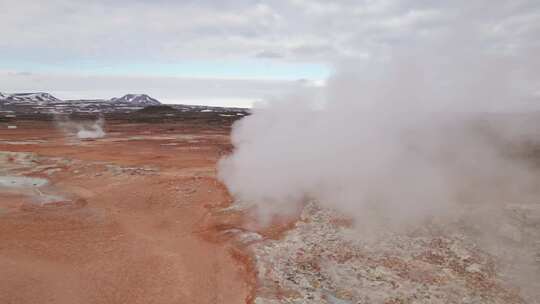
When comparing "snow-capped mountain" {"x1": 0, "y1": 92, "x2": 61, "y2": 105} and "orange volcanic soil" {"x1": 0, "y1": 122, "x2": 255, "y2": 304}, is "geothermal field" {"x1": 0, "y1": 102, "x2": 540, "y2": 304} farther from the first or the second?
"snow-capped mountain" {"x1": 0, "y1": 92, "x2": 61, "y2": 105}

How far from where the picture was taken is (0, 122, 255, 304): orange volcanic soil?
25.1ft

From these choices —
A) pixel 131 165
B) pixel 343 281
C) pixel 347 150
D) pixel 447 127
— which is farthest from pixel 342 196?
pixel 131 165

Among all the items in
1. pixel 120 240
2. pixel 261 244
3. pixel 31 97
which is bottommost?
pixel 120 240

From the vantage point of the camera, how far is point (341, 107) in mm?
13203

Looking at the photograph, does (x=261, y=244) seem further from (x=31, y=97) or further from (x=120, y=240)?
(x=31, y=97)

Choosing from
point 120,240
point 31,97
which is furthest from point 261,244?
point 31,97

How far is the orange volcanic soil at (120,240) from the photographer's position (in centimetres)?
765

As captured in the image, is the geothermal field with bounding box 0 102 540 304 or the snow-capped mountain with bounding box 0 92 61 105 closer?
the geothermal field with bounding box 0 102 540 304

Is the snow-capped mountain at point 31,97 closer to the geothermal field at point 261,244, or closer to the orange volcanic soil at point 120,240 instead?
the orange volcanic soil at point 120,240

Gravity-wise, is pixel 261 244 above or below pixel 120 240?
above

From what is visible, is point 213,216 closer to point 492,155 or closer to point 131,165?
point 131,165

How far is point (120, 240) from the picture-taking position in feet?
32.3

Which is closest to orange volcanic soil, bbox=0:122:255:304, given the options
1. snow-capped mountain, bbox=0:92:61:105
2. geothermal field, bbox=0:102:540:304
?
geothermal field, bbox=0:102:540:304

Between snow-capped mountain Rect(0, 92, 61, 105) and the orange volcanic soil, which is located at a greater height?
snow-capped mountain Rect(0, 92, 61, 105)
